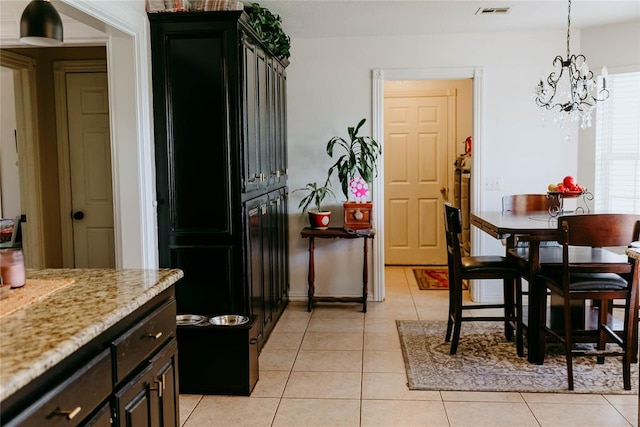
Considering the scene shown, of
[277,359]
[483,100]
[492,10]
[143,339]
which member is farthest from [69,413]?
[483,100]

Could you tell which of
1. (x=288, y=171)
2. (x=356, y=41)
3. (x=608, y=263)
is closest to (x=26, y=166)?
(x=288, y=171)

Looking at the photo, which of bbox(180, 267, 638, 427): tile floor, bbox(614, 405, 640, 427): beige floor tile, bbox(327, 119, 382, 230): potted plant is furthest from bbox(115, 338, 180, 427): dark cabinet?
bbox(327, 119, 382, 230): potted plant

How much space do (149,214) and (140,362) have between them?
1.65 metres

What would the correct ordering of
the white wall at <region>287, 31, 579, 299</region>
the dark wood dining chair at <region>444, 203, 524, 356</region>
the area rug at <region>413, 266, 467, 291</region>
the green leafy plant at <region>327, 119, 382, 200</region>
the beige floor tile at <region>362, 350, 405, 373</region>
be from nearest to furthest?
1. the beige floor tile at <region>362, 350, 405, 373</region>
2. the dark wood dining chair at <region>444, 203, 524, 356</region>
3. the green leafy plant at <region>327, 119, 382, 200</region>
4. the white wall at <region>287, 31, 579, 299</region>
5. the area rug at <region>413, 266, 467, 291</region>

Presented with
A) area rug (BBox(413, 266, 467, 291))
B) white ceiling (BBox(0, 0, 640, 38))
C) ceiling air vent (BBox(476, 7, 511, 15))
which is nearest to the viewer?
white ceiling (BBox(0, 0, 640, 38))

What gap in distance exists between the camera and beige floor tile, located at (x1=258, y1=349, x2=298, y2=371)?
3695mm

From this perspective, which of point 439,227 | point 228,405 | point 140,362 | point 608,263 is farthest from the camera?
point 439,227

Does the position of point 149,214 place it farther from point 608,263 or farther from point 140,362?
point 608,263

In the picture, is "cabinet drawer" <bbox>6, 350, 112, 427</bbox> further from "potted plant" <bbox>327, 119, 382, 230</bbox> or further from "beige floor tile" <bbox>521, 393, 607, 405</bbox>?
"potted plant" <bbox>327, 119, 382, 230</bbox>

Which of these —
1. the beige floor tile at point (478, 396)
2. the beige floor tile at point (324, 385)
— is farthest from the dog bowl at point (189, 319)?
the beige floor tile at point (478, 396)

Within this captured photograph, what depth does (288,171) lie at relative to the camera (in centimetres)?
531

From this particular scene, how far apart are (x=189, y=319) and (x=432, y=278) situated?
3590 millimetres

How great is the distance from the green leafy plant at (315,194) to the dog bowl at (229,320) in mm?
1854

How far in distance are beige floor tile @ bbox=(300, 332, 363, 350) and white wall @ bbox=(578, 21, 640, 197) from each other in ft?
8.59
